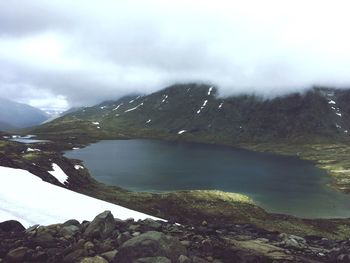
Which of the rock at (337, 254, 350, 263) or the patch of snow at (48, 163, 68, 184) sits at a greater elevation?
the patch of snow at (48, 163, 68, 184)

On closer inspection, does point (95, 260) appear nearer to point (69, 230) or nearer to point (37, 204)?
point (69, 230)

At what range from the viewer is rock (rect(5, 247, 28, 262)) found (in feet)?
66.6

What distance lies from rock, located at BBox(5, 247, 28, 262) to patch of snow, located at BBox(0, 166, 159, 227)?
333 inches

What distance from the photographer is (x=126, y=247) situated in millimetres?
20281

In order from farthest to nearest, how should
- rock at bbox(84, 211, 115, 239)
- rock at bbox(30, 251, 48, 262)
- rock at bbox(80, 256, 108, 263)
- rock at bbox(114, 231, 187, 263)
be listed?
rock at bbox(84, 211, 115, 239)
rock at bbox(30, 251, 48, 262)
rock at bbox(114, 231, 187, 263)
rock at bbox(80, 256, 108, 263)

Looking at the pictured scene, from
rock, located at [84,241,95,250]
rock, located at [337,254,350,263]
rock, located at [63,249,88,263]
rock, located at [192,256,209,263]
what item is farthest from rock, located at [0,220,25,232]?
rock, located at [337,254,350,263]

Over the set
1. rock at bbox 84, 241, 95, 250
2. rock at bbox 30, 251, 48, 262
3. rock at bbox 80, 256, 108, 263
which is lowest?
rock at bbox 30, 251, 48, 262

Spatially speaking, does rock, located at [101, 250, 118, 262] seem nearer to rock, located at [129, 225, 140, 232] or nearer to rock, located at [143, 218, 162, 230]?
rock, located at [129, 225, 140, 232]

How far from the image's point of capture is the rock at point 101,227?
24344mm

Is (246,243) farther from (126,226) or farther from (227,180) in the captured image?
(227,180)

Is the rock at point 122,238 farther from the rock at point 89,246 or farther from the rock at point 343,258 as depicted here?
the rock at point 343,258

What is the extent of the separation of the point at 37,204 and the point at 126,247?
63.0 feet

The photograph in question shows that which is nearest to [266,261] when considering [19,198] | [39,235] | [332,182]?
[39,235]

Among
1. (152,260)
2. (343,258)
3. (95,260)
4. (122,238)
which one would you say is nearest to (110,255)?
(95,260)
